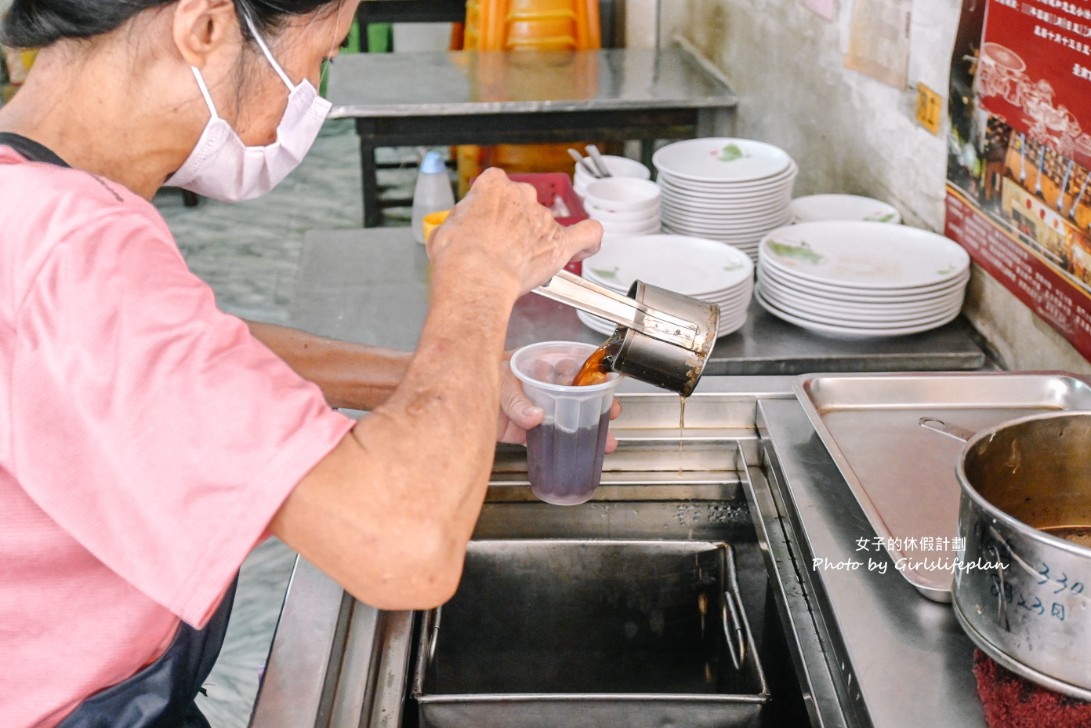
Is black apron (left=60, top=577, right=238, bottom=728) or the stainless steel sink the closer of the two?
black apron (left=60, top=577, right=238, bottom=728)

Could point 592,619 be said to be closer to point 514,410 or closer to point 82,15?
point 514,410

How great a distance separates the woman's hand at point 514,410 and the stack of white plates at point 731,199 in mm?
1027

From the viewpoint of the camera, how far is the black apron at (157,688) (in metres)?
1.15

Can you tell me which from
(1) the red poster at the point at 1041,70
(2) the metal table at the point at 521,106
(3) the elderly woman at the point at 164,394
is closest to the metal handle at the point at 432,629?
(3) the elderly woman at the point at 164,394

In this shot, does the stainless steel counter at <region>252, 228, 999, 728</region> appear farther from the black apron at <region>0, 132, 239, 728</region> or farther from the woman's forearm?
the woman's forearm

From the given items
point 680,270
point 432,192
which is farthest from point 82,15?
point 432,192

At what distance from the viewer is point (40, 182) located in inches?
38.7

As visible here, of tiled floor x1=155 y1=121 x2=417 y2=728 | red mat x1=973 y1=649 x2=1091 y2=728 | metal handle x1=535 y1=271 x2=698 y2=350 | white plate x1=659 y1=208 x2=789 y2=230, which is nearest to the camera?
red mat x1=973 y1=649 x2=1091 y2=728

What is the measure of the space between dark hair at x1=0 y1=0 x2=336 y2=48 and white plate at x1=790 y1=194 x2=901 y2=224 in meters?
1.56

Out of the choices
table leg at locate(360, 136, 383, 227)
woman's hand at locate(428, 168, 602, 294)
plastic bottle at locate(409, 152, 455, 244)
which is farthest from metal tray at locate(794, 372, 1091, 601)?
table leg at locate(360, 136, 383, 227)

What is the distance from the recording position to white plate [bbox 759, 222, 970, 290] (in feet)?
6.77

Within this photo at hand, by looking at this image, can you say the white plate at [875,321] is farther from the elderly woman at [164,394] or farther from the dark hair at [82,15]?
the dark hair at [82,15]

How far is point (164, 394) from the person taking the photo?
89 centimetres

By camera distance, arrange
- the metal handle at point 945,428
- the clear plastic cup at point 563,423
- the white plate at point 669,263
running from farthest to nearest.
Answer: the white plate at point 669,263 < the metal handle at point 945,428 < the clear plastic cup at point 563,423
